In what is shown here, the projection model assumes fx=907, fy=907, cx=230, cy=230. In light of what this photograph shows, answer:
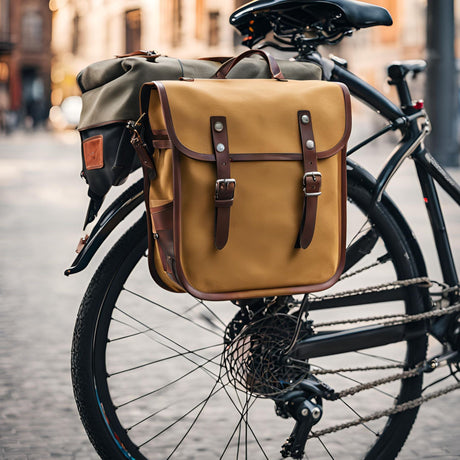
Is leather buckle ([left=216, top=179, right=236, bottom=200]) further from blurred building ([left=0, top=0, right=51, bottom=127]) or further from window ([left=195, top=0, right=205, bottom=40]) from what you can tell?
blurred building ([left=0, top=0, right=51, bottom=127])

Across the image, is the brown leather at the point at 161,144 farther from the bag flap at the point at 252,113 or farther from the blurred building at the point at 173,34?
the blurred building at the point at 173,34

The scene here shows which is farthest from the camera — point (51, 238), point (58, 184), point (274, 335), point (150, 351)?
point (58, 184)

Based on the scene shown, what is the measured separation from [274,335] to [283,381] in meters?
0.13

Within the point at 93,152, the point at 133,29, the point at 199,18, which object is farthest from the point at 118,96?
the point at 133,29

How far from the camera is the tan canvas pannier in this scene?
6.90 ft

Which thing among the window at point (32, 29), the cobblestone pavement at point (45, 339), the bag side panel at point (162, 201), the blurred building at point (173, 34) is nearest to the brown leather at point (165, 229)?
the bag side panel at point (162, 201)

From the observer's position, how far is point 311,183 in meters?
2.20

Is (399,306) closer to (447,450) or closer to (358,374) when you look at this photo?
(358,374)

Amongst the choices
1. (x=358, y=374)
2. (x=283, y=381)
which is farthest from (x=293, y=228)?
(x=358, y=374)

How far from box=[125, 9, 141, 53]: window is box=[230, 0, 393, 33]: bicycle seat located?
52.1m

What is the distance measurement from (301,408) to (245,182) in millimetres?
707

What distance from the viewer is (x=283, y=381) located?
8.21 ft

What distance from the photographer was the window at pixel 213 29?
154ft

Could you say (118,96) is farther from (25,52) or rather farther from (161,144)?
(25,52)
